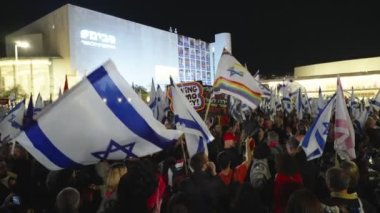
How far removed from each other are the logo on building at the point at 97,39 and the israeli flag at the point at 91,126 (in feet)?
157

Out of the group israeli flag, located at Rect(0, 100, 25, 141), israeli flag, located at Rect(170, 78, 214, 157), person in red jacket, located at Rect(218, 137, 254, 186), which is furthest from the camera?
israeli flag, located at Rect(0, 100, 25, 141)

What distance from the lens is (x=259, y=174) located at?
5.39 metres

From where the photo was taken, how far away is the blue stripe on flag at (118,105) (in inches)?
144

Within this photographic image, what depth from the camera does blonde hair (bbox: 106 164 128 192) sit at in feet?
14.0

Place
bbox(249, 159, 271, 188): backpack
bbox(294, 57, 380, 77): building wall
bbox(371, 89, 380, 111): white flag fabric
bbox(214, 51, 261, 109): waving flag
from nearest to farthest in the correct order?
bbox(249, 159, 271, 188): backpack, bbox(214, 51, 261, 109): waving flag, bbox(371, 89, 380, 111): white flag fabric, bbox(294, 57, 380, 77): building wall

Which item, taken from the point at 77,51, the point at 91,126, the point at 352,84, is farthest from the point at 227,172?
the point at 352,84

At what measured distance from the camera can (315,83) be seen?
62.4 meters

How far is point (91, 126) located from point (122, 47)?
54.5m

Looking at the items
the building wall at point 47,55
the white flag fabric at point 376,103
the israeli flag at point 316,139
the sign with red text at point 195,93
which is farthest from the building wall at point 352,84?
the israeli flag at point 316,139

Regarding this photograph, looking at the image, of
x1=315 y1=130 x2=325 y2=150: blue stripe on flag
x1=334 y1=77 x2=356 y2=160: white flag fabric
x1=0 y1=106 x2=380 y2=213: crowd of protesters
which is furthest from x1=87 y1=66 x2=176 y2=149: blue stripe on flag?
x1=334 y1=77 x2=356 y2=160: white flag fabric

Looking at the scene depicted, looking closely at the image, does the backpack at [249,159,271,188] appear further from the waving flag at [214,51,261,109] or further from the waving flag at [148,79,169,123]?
the waving flag at [148,79,169,123]

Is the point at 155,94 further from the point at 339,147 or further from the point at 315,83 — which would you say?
the point at 315,83

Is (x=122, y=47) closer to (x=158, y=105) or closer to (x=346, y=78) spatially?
(x=346, y=78)

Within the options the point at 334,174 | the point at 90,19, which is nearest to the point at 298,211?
the point at 334,174
